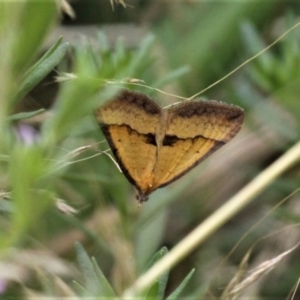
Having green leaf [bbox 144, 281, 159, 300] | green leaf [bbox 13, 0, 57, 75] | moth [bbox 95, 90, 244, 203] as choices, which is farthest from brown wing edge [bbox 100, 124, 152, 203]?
green leaf [bbox 13, 0, 57, 75]

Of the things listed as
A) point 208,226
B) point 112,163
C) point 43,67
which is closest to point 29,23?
point 43,67

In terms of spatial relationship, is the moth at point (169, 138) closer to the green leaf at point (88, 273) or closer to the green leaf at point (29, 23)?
the green leaf at point (88, 273)

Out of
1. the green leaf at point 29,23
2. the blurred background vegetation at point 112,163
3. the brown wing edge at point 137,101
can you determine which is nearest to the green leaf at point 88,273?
the blurred background vegetation at point 112,163

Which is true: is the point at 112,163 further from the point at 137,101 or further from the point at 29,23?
the point at 29,23

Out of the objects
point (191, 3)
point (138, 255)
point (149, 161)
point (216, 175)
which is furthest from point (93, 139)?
point (191, 3)

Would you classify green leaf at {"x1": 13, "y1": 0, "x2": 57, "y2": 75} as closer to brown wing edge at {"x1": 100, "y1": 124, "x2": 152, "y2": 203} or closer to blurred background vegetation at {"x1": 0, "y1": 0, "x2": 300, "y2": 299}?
blurred background vegetation at {"x1": 0, "y1": 0, "x2": 300, "y2": 299}

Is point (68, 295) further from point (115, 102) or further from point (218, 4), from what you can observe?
point (218, 4)
